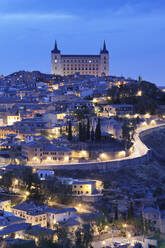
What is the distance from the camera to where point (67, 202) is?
127 feet

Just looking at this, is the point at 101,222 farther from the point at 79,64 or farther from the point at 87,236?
the point at 79,64

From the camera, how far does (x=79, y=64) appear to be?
120000mm

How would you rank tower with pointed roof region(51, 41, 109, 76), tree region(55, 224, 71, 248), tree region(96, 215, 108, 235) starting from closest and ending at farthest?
1. tree region(55, 224, 71, 248)
2. tree region(96, 215, 108, 235)
3. tower with pointed roof region(51, 41, 109, 76)

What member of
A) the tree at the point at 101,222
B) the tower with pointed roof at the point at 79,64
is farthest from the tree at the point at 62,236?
the tower with pointed roof at the point at 79,64

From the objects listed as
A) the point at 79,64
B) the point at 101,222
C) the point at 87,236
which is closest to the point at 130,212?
the point at 101,222

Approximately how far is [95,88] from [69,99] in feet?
34.8

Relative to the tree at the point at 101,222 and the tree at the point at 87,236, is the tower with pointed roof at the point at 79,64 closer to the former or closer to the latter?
the tree at the point at 101,222

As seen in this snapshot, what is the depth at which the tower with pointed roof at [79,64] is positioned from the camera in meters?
120

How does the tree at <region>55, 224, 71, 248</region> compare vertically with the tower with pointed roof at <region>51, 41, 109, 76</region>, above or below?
below

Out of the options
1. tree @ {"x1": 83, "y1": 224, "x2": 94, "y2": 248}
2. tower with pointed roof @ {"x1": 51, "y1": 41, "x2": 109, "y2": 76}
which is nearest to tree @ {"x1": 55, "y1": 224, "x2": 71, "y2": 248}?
tree @ {"x1": 83, "y1": 224, "x2": 94, "y2": 248}

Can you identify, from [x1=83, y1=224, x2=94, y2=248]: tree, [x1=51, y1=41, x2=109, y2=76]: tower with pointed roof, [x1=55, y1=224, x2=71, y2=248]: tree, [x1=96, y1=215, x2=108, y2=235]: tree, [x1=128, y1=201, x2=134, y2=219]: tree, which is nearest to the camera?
[x1=55, y1=224, x2=71, y2=248]: tree

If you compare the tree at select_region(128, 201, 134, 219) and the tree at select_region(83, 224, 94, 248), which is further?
the tree at select_region(128, 201, 134, 219)

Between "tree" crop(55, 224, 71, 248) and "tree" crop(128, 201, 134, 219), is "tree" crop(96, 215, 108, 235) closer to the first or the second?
"tree" crop(128, 201, 134, 219)

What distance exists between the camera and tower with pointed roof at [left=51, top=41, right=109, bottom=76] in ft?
393
